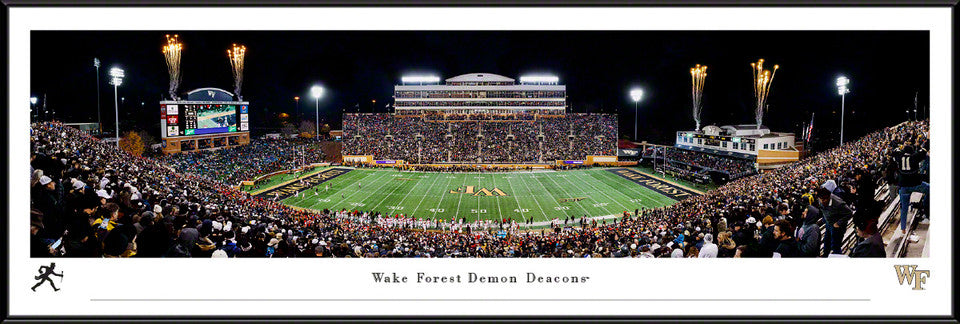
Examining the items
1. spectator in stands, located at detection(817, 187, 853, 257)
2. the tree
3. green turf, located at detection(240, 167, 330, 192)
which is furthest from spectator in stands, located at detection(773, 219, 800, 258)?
the tree

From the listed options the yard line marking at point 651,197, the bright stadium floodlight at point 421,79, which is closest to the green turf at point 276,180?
the yard line marking at point 651,197

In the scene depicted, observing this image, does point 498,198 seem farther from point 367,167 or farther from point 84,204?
point 84,204

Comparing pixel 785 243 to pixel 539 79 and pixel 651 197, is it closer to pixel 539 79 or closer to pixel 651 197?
pixel 651 197

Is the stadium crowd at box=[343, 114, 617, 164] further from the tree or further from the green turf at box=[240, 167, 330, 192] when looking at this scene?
the tree

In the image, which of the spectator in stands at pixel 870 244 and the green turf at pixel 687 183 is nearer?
the spectator in stands at pixel 870 244

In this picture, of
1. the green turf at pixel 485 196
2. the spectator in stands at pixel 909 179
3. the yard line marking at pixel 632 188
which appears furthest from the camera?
the yard line marking at pixel 632 188

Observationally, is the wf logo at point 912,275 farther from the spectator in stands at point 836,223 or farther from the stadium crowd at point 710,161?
the stadium crowd at point 710,161
